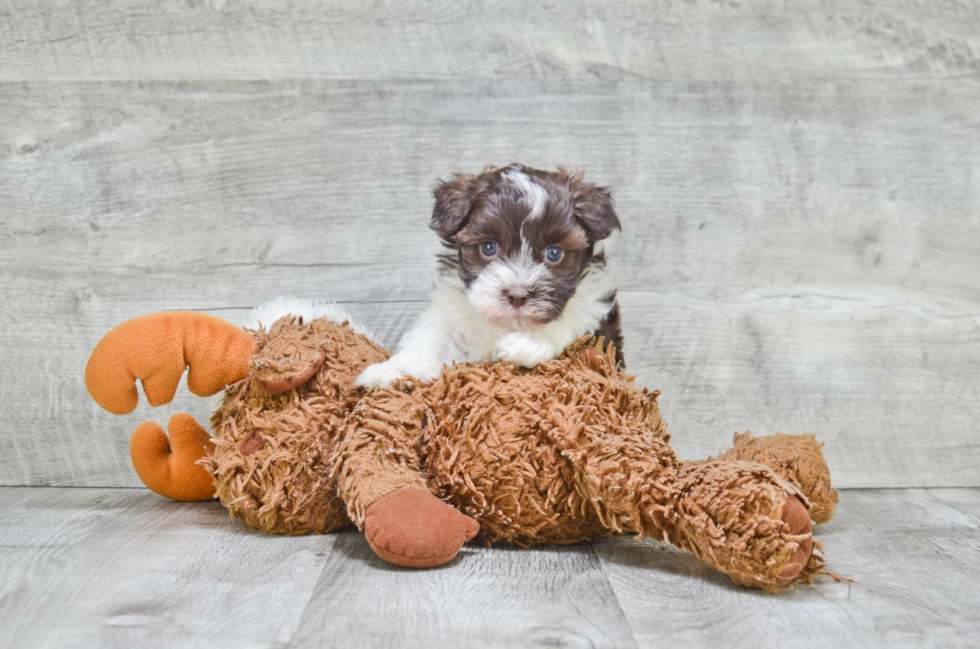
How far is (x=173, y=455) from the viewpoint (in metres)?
1.87

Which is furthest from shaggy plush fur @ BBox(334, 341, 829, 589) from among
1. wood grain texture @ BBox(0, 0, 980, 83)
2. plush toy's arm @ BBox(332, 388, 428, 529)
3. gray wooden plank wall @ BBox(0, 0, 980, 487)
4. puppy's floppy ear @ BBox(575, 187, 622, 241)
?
wood grain texture @ BBox(0, 0, 980, 83)

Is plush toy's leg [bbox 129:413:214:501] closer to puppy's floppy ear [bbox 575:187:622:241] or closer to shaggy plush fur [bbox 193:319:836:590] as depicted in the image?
shaggy plush fur [bbox 193:319:836:590]

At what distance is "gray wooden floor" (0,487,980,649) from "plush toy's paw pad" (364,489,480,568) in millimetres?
42

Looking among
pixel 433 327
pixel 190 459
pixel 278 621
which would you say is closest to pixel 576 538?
pixel 433 327

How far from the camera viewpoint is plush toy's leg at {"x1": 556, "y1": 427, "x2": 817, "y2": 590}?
4.26 feet

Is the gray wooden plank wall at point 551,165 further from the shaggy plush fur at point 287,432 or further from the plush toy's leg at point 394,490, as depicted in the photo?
the plush toy's leg at point 394,490

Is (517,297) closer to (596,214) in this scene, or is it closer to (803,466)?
(596,214)

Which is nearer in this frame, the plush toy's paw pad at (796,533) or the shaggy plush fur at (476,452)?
the plush toy's paw pad at (796,533)

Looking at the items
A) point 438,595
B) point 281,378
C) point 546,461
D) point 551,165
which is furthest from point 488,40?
point 438,595

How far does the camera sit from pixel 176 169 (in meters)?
2.25

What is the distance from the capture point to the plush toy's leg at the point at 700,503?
1.30 metres

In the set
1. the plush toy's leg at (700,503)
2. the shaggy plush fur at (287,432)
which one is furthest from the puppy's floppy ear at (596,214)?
the shaggy plush fur at (287,432)

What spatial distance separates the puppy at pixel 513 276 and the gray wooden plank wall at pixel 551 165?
0.57 metres

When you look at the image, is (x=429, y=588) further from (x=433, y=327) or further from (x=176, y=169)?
(x=176, y=169)
